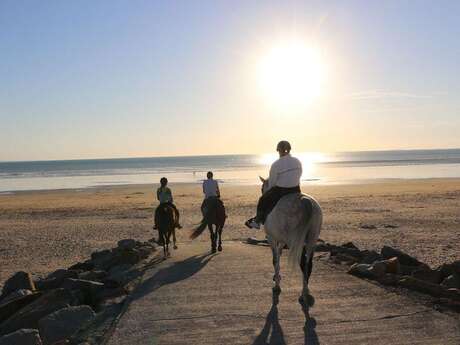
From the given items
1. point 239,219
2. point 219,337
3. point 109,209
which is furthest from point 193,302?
point 109,209

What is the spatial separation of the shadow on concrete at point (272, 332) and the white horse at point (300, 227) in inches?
28.7

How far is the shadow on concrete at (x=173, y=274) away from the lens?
917 cm

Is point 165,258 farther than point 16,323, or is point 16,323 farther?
point 165,258

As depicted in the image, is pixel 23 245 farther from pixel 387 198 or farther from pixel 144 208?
pixel 387 198

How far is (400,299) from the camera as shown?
25.7ft

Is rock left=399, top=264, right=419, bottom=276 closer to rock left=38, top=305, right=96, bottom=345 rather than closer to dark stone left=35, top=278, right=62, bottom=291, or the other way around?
rock left=38, top=305, right=96, bottom=345

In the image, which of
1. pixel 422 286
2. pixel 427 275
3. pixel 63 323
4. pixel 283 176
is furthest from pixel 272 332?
pixel 427 275

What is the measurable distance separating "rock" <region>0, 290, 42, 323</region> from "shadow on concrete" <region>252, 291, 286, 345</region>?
16.1ft

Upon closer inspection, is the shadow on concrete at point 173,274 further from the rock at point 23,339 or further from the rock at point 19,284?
the rock at point 19,284

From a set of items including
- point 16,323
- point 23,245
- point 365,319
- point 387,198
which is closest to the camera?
point 365,319

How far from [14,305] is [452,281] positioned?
8037 mm

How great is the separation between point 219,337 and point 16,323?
4087 millimetres

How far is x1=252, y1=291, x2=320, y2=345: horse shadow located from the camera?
20.0 feet

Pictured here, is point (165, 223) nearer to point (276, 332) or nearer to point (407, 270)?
point (407, 270)
